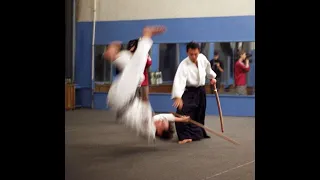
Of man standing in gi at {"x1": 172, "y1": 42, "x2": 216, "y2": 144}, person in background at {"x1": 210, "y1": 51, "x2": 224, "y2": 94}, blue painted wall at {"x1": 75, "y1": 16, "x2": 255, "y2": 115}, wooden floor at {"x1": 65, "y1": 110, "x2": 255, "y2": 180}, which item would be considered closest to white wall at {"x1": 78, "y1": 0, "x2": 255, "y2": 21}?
blue painted wall at {"x1": 75, "y1": 16, "x2": 255, "y2": 115}

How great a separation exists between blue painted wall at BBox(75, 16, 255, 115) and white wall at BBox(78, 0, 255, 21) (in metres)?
0.12

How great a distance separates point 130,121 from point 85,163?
861 mm

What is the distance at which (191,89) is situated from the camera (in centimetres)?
623

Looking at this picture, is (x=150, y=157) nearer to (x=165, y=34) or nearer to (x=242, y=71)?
(x=242, y=71)

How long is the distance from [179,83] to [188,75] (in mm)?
205

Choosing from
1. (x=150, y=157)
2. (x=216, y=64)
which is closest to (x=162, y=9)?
(x=216, y=64)

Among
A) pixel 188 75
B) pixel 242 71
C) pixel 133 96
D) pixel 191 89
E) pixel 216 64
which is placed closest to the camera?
pixel 133 96

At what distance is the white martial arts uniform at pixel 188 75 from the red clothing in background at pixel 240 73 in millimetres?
4498

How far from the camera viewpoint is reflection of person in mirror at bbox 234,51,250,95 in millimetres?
10625

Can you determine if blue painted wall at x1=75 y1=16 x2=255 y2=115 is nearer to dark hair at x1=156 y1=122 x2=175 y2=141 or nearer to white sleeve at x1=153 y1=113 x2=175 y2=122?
dark hair at x1=156 y1=122 x2=175 y2=141

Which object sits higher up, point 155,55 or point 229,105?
point 155,55
